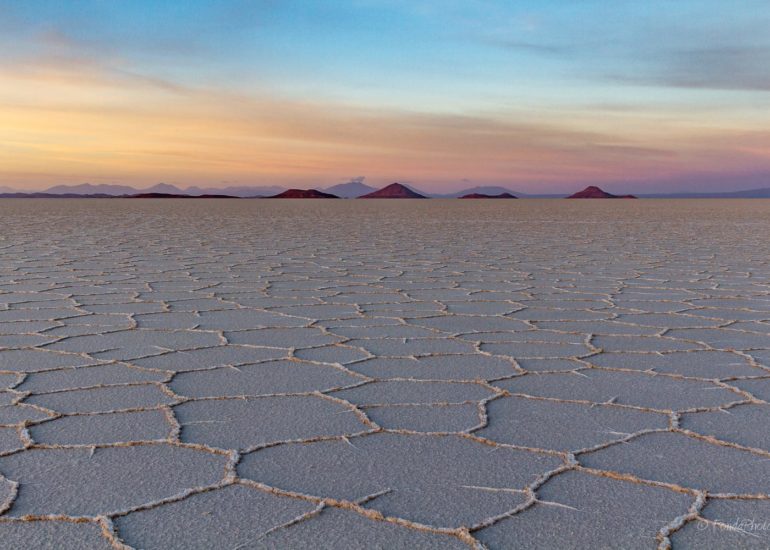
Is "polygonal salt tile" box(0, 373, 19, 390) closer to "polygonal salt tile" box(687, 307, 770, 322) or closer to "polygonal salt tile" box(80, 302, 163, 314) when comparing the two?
"polygonal salt tile" box(80, 302, 163, 314)

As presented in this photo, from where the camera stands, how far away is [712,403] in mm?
2041

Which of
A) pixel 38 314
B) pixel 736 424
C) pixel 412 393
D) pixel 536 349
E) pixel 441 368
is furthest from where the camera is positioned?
pixel 38 314

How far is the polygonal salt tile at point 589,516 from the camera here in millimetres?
1269

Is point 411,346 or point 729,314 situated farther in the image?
point 729,314

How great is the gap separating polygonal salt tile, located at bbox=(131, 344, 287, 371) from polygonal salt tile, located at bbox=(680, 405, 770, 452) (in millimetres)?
1190

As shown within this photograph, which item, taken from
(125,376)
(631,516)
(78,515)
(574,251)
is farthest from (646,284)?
(78,515)

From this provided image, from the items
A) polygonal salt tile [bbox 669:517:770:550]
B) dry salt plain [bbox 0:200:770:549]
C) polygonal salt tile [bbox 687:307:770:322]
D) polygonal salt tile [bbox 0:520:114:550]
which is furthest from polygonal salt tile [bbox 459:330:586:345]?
polygonal salt tile [bbox 0:520:114:550]

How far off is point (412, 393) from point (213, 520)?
862 millimetres

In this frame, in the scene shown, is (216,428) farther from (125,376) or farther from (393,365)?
(393,365)

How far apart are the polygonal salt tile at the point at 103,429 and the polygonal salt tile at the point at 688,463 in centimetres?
87

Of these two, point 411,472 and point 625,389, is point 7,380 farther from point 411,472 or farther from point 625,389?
point 625,389

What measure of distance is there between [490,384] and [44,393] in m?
1.10

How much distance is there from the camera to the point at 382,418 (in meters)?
1.89

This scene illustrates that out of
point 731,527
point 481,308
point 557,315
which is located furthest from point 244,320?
point 731,527
